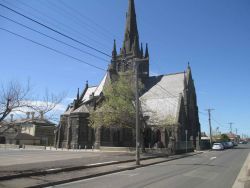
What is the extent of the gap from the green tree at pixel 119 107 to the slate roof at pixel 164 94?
15591 millimetres

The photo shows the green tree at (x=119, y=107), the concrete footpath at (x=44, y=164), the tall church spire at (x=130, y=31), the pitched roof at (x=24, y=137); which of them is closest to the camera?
the concrete footpath at (x=44, y=164)

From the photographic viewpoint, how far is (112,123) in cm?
3659

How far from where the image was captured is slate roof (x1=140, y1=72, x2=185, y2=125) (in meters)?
56.5

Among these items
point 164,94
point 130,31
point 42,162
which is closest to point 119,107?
point 42,162

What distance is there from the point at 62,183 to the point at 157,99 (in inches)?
1875

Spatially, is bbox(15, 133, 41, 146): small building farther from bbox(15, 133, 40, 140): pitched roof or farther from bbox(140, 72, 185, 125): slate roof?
bbox(140, 72, 185, 125): slate roof

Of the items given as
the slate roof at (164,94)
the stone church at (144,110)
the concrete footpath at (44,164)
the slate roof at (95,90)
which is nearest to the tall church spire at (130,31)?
the stone church at (144,110)

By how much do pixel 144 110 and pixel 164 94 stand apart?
18069 mm

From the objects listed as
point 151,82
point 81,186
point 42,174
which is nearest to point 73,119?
point 151,82

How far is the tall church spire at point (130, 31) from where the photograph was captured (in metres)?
68.3

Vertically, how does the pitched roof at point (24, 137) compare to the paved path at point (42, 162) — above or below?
above

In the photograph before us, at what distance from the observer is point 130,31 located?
68375 millimetres

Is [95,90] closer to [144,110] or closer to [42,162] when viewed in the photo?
[144,110]

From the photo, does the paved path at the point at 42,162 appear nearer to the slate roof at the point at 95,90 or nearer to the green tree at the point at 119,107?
the green tree at the point at 119,107
